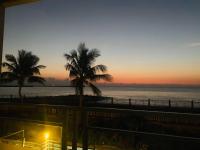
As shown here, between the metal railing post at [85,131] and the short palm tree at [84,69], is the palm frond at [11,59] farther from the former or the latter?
the metal railing post at [85,131]

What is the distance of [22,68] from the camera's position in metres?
19.8

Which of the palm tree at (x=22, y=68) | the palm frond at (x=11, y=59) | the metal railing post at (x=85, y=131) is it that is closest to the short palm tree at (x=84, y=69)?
the palm tree at (x=22, y=68)

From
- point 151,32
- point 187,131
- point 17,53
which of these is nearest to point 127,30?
point 151,32

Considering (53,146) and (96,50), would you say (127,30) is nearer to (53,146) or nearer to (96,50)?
(96,50)

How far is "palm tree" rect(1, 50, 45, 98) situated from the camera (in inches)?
769

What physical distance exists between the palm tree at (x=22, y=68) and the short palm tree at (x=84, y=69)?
4.27 m

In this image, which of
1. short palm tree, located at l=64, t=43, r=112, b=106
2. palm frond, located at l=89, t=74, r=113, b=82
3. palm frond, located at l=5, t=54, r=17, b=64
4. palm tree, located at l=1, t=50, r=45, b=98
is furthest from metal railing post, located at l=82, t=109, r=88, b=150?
palm frond, located at l=5, t=54, r=17, b=64

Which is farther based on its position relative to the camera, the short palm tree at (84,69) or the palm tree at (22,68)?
the palm tree at (22,68)

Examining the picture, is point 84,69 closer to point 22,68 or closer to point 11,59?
point 22,68

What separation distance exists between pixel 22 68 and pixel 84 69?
246 inches

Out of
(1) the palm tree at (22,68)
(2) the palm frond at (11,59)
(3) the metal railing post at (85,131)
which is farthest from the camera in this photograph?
(1) the palm tree at (22,68)

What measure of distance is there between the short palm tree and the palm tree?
4271 mm

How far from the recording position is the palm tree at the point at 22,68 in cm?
1953

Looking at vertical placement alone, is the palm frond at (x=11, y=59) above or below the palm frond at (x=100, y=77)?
above
